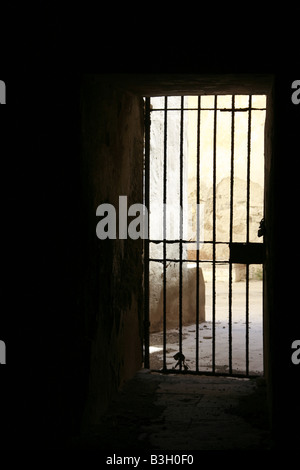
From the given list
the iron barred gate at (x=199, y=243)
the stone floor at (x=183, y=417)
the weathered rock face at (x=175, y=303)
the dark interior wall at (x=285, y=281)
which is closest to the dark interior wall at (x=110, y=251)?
the stone floor at (x=183, y=417)

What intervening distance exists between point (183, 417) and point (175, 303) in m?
4.93

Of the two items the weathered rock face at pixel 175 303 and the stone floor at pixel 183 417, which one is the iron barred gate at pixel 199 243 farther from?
the stone floor at pixel 183 417

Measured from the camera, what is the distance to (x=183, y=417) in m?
4.28

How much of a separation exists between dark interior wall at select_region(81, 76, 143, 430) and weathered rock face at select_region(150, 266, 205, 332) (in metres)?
3.47

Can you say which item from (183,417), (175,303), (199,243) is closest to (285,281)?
(183,417)

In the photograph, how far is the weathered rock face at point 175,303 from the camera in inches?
354

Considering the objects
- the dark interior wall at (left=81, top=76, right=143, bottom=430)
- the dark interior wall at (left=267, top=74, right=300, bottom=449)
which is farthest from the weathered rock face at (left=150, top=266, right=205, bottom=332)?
the dark interior wall at (left=267, top=74, right=300, bottom=449)

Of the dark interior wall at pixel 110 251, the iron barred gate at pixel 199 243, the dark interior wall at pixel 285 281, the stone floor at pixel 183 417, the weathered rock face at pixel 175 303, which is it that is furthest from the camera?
the weathered rock face at pixel 175 303

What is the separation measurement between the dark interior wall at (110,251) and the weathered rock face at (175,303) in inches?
137

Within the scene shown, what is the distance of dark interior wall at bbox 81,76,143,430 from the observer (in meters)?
3.87

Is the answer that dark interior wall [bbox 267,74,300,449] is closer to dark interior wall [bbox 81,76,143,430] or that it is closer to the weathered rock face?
dark interior wall [bbox 81,76,143,430]

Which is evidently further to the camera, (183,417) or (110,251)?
(110,251)

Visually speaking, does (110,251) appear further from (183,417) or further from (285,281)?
(285,281)
